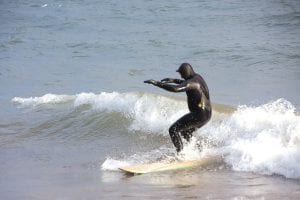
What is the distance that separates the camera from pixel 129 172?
9328mm

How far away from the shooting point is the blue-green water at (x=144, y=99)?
8812mm

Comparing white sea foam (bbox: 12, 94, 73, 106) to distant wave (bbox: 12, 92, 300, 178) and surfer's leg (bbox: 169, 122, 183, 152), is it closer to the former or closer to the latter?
distant wave (bbox: 12, 92, 300, 178)

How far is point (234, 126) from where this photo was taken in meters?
11.5

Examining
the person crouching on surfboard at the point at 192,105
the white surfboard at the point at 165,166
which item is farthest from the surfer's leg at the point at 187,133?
the white surfboard at the point at 165,166

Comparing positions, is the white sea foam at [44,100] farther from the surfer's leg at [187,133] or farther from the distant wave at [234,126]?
the surfer's leg at [187,133]

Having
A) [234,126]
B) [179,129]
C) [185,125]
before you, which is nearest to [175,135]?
[179,129]

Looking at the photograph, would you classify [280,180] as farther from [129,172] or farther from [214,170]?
[129,172]

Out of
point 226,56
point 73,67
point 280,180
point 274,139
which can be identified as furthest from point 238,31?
point 280,180

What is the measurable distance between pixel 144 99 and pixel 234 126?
323cm

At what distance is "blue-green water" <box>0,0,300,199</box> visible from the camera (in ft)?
28.9

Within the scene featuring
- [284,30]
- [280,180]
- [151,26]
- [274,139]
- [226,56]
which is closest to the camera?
[280,180]

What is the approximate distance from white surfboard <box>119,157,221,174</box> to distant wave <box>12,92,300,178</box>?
28cm

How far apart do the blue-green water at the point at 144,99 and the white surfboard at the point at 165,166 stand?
0.19 metres

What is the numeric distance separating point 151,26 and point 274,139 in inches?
726
